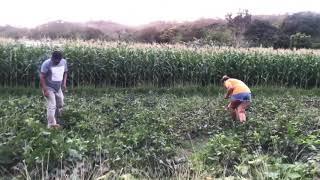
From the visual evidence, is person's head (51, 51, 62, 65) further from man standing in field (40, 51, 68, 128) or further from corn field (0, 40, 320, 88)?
corn field (0, 40, 320, 88)

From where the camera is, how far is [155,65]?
59.0 ft

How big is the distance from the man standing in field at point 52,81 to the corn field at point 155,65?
6.82 m

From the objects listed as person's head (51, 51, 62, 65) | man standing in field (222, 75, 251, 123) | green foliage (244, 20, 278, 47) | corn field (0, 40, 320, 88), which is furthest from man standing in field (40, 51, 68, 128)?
green foliage (244, 20, 278, 47)

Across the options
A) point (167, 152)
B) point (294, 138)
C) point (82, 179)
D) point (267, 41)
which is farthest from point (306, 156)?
point (267, 41)

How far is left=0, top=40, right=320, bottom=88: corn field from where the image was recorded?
17188 mm

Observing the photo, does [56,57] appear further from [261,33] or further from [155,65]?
[261,33]

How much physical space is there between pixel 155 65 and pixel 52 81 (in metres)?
8.04

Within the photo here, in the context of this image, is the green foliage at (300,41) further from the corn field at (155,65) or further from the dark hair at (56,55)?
the dark hair at (56,55)

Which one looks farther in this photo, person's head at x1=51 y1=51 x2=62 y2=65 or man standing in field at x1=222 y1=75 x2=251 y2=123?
man standing in field at x1=222 y1=75 x2=251 y2=123

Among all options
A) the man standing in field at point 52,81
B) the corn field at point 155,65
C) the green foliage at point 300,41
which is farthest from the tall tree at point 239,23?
the man standing in field at point 52,81

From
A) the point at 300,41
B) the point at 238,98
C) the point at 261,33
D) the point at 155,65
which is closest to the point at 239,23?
the point at 261,33

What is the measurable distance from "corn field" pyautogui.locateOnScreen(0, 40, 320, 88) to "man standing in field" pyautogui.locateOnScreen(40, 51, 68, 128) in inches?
269

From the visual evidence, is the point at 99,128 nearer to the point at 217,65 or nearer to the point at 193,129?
the point at 193,129

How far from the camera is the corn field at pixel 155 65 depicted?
17.2m
